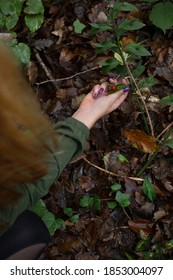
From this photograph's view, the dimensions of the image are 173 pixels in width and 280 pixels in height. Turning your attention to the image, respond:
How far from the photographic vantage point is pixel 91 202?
5.99ft

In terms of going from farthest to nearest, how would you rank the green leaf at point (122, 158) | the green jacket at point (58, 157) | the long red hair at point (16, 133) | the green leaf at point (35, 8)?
1. the green leaf at point (35, 8)
2. the green leaf at point (122, 158)
3. the green jacket at point (58, 157)
4. the long red hair at point (16, 133)

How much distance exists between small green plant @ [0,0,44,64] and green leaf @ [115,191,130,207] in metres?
0.76

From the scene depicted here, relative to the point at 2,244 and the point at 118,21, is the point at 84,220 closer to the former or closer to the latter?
the point at 2,244

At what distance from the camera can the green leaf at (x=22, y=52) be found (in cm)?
191

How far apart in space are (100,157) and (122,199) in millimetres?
231

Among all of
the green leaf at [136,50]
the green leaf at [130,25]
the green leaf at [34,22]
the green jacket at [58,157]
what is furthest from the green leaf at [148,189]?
the green leaf at [34,22]

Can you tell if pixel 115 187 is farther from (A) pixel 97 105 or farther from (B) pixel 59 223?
(A) pixel 97 105

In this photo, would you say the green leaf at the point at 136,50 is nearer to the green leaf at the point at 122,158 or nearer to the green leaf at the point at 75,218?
the green leaf at the point at 122,158

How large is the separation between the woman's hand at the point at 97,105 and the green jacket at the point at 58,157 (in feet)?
0.28

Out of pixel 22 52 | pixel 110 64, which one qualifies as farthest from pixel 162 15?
pixel 22 52

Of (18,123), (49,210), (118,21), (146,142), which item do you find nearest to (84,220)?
(49,210)

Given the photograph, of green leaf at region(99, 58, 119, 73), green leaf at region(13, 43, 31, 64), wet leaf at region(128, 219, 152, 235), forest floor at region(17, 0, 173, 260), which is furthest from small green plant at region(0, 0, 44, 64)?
wet leaf at region(128, 219, 152, 235)

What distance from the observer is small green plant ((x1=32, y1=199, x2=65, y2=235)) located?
1.77 meters

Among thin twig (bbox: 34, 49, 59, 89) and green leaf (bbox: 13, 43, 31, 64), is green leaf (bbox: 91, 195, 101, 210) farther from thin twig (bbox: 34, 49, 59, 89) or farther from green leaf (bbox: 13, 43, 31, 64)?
green leaf (bbox: 13, 43, 31, 64)
